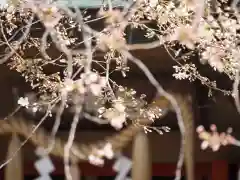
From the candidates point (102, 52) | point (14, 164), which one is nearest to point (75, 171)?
point (14, 164)

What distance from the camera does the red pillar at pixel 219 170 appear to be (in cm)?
263

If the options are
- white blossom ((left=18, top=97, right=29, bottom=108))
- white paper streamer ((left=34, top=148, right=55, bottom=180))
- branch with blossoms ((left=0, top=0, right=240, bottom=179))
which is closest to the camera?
branch with blossoms ((left=0, top=0, right=240, bottom=179))

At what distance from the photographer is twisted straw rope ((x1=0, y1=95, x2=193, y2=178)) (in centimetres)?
254

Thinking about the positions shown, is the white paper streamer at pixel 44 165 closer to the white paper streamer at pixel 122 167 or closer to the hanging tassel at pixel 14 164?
the hanging tassel at pixel 14 164

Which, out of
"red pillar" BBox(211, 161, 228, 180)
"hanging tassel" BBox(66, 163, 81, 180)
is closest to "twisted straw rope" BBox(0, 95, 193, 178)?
"hanging tassel" BBox(66, 163, 81, 180)

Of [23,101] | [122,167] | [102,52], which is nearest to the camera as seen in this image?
[102,52]

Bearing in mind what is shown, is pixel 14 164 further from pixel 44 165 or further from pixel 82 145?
pixel 82 145

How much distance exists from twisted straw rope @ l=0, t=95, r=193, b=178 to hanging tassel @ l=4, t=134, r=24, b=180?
46 mm

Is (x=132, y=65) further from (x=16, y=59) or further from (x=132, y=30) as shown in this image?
(x=16, y=59)

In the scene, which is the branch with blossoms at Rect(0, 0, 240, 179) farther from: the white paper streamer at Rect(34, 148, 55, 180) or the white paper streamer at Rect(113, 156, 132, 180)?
the white paper streamer at Rect(113, 156, 132, 180)

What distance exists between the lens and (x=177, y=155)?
260 cm

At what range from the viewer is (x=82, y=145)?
102 inches

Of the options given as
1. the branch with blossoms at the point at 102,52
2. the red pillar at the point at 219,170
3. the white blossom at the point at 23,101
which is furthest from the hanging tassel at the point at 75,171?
the red pillar at the point at 219,170

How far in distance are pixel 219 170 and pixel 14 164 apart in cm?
91
